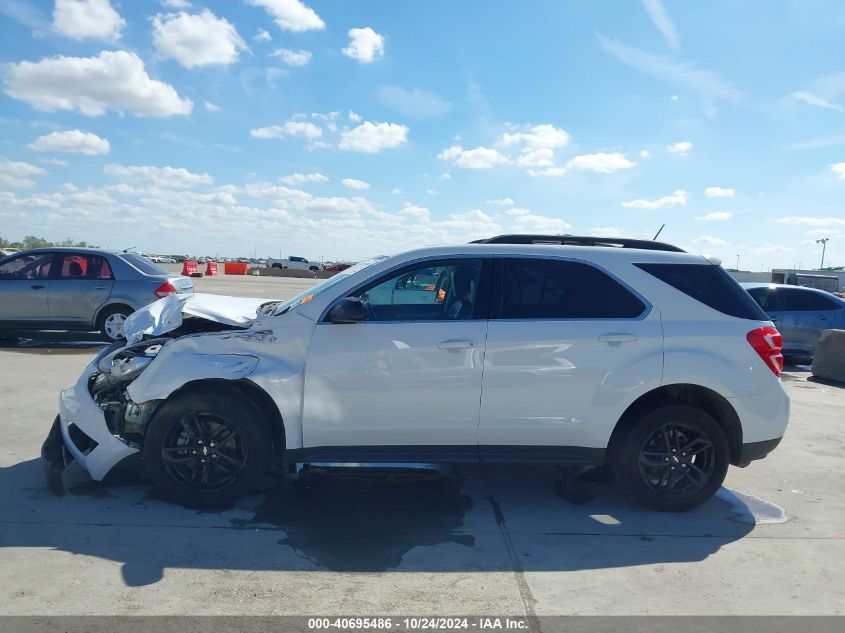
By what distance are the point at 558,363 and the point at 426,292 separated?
105cm

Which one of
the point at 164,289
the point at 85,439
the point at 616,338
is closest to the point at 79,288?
the point at 164,289

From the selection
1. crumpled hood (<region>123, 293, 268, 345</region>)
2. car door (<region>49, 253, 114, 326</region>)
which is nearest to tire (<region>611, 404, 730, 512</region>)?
crumpled hood (<region>123, 293, 268, 345</region>)

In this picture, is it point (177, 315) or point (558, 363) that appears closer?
point (558, 363)

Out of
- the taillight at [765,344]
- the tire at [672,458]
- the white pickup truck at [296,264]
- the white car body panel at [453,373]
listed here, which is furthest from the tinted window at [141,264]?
the white pickup truck at [296,264]

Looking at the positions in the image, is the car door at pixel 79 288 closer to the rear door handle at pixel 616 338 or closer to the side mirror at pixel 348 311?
the side mirror at pixel 348 311

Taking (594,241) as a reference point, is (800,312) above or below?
below

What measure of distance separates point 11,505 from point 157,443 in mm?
1082

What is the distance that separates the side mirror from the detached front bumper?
171cm

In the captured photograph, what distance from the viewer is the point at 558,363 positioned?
14.7 feet

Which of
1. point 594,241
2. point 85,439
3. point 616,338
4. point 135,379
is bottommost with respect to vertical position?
point 85,439

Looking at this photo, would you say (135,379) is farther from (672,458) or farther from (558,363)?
(672,458)

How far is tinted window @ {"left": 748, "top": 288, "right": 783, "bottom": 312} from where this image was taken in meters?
11.8

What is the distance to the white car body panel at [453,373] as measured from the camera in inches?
Result: 173

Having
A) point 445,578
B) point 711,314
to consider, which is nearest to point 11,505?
point 445,578
